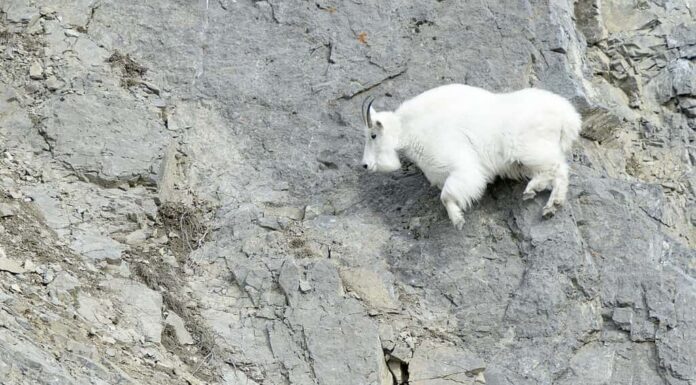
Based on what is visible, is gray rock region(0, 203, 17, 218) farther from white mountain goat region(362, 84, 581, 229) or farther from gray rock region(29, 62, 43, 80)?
white mountain goat region(362, 84, 581, 229)

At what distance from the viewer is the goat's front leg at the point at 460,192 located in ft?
33.8

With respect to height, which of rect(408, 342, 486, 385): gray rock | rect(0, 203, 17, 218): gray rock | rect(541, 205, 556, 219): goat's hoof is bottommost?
rect(408, 342, 486, 385): gray rock

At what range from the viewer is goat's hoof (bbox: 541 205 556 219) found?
1015 centimetres

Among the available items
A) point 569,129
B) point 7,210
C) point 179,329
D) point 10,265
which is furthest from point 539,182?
point 7,210

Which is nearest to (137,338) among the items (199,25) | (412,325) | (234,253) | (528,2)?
(234,253)

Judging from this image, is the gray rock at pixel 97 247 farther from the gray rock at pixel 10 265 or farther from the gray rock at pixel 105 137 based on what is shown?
the gray rock at pixel 105 137

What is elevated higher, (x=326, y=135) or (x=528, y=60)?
(x=528, y=60)

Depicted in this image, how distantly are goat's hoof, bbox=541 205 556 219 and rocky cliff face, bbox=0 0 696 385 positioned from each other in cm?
10

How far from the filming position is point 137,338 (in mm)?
8977

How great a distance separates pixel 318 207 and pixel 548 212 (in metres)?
2.53

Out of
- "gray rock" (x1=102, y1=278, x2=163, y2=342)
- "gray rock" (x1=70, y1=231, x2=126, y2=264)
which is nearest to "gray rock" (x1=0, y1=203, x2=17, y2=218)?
"gray rock" (x1=70, y1=231, x2=126, y2=264)

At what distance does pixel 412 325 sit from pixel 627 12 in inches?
239

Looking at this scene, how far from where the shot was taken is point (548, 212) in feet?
33.3

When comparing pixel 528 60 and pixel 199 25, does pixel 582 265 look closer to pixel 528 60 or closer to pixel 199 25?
pixel 528 60
